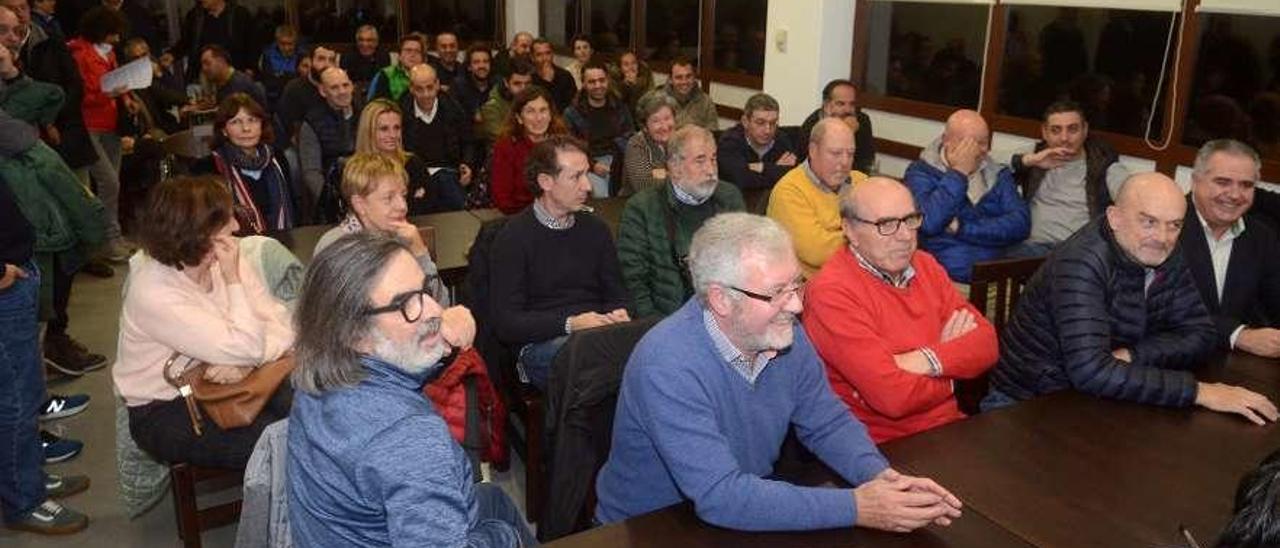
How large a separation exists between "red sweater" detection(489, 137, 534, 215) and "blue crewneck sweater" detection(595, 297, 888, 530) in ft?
9.50

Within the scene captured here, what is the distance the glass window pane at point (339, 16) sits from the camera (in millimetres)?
10508

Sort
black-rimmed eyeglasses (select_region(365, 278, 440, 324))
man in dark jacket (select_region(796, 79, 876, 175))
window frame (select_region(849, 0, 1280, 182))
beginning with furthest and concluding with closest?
1. man in dark jacket (select_region(796, 79, 876, 175))
2. window frame (select_region(849, 0, 1280, 182))
3. black-rimmed eyeglasses (select_region(365, 278, 440, 324))


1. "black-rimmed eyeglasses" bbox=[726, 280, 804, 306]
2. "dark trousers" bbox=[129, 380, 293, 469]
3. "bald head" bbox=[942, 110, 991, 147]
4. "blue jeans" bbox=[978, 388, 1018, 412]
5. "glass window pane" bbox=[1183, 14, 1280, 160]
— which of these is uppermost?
"glass window pane" bbox=[1183, 14, 1280, 160]

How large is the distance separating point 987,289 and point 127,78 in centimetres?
516

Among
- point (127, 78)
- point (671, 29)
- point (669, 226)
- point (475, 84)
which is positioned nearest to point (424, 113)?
point (475, 84)

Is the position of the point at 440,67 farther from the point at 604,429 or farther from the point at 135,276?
the point at 604,429

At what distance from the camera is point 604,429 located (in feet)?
7.38

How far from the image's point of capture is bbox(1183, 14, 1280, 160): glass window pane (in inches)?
166

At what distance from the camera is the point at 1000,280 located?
3062 millimetres

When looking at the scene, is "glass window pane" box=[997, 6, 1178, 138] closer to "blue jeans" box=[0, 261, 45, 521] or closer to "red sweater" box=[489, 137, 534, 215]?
"red sweater" box=[489, 137, 534, 215]

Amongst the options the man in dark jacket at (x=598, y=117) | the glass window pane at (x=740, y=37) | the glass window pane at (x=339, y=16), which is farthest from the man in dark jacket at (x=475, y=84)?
the glass window pane at (x=339, y=16)

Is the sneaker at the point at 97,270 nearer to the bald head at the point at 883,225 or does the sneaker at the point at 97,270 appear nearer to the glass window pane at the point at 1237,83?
the bald head at the point at 883,225

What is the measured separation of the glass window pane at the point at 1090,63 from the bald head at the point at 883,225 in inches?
111

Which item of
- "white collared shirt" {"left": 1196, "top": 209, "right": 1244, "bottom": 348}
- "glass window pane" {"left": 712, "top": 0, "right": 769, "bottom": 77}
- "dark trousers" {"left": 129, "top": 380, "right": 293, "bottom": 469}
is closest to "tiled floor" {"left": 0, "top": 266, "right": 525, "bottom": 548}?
"dark trousers" {"left": 129, "top": 380, "right": 293, "bottom": 469}
